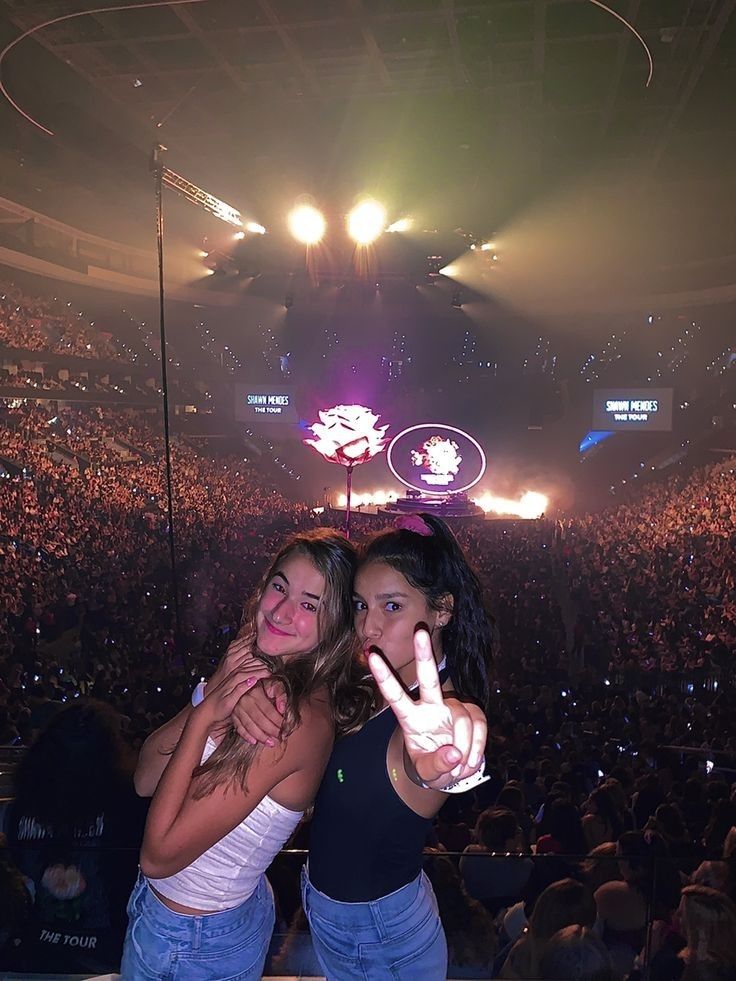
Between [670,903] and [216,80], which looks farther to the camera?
[216,80]

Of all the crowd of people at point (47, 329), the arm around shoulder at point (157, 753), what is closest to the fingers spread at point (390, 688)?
the arm around shoulder at point (157, 753)

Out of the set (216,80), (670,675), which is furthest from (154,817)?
(216,80)

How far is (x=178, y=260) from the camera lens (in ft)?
45.6

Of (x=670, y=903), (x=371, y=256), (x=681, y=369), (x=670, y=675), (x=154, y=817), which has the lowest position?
(x=670, y=675)

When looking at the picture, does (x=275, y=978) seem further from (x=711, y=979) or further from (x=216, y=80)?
(x=216, y=80)

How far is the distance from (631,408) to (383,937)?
13235 millimetres

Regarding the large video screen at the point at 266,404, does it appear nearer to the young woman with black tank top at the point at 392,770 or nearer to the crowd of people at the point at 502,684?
the crowd of people at the point at 502,684

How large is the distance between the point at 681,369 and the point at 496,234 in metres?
4.33

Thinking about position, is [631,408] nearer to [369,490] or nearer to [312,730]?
[369,490]

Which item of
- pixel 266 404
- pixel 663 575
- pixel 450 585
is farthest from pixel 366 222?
pixel 450 585

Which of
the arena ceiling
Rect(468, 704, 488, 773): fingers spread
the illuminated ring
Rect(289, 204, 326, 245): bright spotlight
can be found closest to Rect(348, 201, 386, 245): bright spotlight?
the arena ceiling

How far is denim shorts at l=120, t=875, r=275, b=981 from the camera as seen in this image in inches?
59.1

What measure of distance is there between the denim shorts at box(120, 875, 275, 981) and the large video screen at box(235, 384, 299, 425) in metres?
12.7

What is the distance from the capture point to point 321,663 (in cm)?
167
